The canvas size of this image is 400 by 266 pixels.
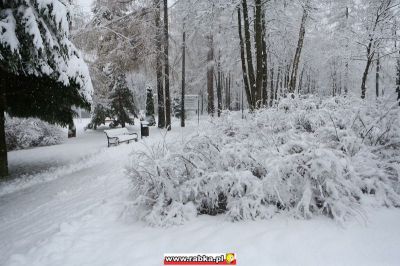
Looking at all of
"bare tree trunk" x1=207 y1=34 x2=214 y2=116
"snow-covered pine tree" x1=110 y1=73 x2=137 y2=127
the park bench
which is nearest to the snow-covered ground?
the park bench

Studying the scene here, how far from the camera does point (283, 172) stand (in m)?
4.14

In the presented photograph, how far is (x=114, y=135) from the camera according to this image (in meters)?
13.4

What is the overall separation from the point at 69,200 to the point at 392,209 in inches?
226

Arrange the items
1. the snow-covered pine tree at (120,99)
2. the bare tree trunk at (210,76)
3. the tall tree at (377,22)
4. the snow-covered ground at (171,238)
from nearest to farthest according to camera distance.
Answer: the snow-covered ground at (171,238) < the tall tree at (377,22) < the snow-covered pine tree at (120,99) < the bare tree trunk at (210,76)

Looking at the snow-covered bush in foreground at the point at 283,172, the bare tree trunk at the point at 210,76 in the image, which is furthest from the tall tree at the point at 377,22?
the snow-covered bush in foreground at the point at 283,172

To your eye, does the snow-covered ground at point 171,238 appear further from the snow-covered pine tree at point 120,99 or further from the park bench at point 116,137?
the snow-covered pine tree at point 120,99

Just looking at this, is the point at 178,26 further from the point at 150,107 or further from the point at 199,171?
the point at 199,171

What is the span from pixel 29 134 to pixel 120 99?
644 centimetres

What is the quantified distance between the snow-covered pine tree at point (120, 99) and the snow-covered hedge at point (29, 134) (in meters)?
4.61

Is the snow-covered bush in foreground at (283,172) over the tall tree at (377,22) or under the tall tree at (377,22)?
under

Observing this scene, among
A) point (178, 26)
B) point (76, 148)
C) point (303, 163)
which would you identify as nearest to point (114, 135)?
point (76, 148)

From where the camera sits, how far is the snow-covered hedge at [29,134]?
51.9 feet

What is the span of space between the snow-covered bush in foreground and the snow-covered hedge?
44.4 ft

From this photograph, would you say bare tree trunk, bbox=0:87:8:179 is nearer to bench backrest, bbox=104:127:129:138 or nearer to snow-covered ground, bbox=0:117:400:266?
snow-covered ground, bbox=0:117:400:266
